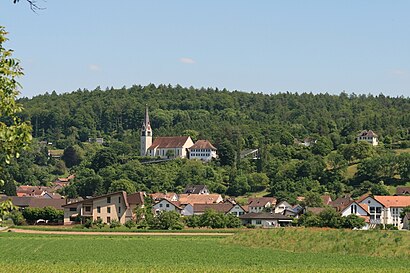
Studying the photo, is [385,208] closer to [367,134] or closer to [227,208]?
[227,208]

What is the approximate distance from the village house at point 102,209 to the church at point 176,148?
78.9m

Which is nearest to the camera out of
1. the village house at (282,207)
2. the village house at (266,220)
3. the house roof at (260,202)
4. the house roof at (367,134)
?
the village house at (266,220)

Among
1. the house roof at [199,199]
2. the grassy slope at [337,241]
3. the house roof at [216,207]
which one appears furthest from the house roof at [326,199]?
the grassy slope at [337,241]

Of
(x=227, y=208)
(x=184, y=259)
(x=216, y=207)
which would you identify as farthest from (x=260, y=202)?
(x=184, y=259)

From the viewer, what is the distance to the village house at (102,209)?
7962 cm

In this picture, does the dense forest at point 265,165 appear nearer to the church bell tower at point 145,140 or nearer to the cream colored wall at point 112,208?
the church bell tower at point 145,140

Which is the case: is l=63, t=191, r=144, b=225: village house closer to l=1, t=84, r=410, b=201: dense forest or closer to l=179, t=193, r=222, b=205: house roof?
l=1, t=84, r=410, b=201: dense forest

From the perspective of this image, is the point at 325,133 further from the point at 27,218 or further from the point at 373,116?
the point at 27,218

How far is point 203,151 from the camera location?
163250 millimetres

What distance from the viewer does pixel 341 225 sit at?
68625 millimetres

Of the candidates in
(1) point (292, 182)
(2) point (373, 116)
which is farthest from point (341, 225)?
(2) point (373, 116)

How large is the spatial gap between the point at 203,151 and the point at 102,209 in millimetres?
83539

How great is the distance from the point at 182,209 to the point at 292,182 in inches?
992

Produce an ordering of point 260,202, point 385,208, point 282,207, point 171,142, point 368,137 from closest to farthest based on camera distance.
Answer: point 385,208, point 282,207, point 260,202, point 368,137, point 171,142
